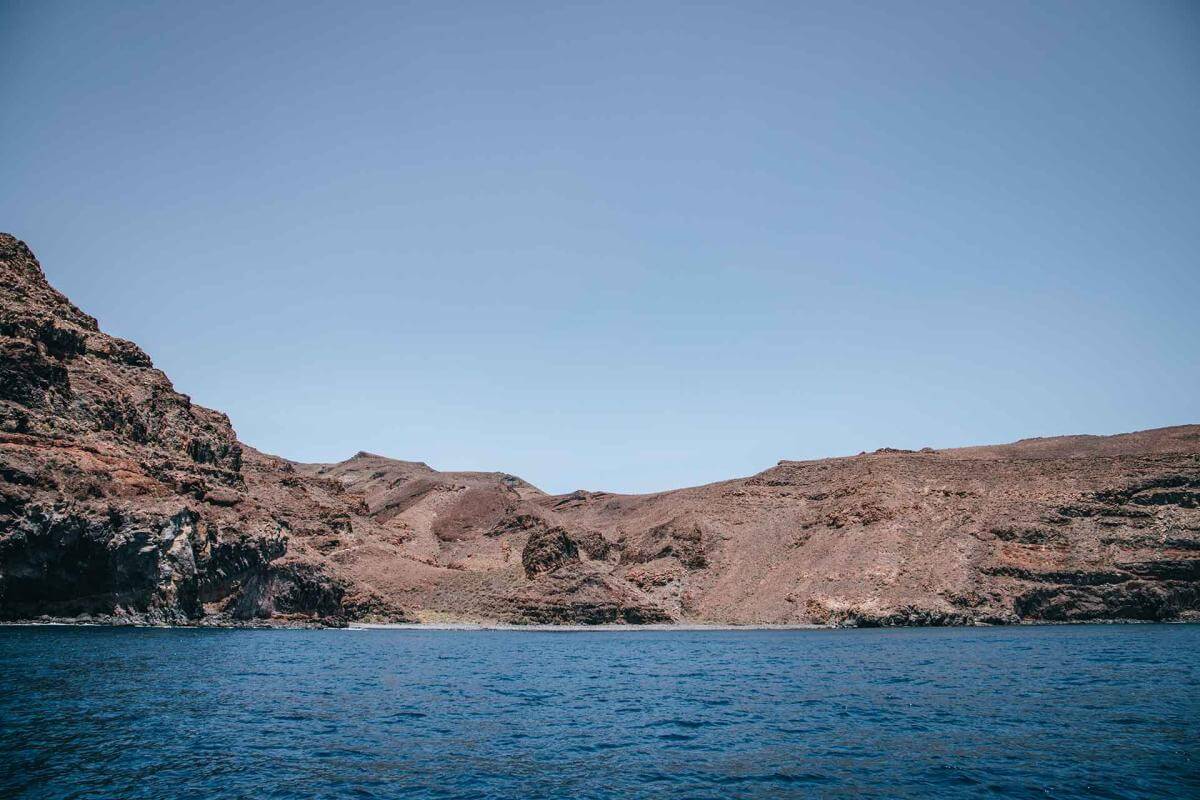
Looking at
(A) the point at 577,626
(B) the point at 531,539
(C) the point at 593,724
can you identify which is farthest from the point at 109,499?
(C) the point at 593,724

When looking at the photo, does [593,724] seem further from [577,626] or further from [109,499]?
[577,626]

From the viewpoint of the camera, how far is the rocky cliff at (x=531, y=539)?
6744 cm

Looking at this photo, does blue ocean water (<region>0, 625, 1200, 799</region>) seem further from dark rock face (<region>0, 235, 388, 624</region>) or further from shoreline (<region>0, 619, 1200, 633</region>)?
shoreline (<region>0, 619, 1200, 633</region>)

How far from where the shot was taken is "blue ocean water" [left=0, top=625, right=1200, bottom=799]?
65.1 feet

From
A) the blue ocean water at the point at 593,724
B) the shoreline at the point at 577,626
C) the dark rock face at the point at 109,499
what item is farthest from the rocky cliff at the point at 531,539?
the blue ocean water at the point at 593,724

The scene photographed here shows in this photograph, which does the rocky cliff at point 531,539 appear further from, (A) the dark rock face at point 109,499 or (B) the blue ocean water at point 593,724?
(B) the blue ocean water at point 593,724

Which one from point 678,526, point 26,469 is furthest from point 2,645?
point 678,526

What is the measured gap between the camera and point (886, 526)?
10531 cm

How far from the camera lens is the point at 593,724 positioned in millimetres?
29266

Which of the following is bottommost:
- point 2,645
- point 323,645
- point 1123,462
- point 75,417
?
point 323,645

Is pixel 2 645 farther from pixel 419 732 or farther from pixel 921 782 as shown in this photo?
pixel 921 782

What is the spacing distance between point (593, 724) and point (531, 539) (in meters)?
81.7

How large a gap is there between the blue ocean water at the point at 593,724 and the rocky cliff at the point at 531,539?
601 inches

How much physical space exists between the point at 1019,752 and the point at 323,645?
187ft
